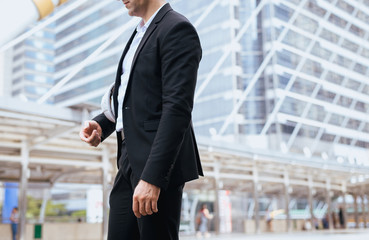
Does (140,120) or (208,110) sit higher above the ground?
(208,110)

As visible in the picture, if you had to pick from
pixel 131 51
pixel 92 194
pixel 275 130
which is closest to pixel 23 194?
pixel 92 194

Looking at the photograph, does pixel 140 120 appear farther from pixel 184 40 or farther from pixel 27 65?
pixel 27 65

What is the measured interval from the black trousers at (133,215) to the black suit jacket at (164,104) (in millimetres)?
51

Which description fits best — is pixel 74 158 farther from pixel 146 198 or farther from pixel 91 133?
pixel 146 198

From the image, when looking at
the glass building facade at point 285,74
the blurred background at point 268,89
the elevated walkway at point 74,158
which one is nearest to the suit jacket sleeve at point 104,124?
the elevated walkway at point 74,158

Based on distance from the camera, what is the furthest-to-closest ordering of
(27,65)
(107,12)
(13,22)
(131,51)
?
(27,65) → (107,12) → (13,22) → (131,51)

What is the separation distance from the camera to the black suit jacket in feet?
4.44

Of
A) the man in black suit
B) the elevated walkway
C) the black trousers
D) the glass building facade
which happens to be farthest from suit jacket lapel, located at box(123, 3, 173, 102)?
the glass building facade

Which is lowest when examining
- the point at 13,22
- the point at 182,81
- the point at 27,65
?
the point at 182,81

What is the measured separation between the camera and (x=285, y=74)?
50500mm

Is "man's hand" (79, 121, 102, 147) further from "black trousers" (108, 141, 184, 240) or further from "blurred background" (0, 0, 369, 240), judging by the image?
"blurred background" (0, 0, 369, 240)

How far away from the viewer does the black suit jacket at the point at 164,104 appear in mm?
1354

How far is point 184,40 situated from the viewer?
146 cm

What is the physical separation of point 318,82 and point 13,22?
5197cm
